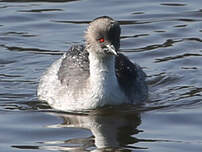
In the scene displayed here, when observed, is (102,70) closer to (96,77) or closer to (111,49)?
(96,77)

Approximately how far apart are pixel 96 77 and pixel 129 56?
3.58 meters

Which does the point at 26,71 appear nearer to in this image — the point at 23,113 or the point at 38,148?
the point at 23,113

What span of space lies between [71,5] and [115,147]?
8.92 meters

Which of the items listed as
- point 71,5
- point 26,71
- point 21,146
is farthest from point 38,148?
point 71,5

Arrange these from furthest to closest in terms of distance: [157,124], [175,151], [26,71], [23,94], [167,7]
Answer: [167,7] → [26,71] → [23,94] → [157,124] → [175,151]

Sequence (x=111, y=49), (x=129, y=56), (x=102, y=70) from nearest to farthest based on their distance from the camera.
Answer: (x=111, y=49) < (x=102, y=70) < (x=129, y=56)

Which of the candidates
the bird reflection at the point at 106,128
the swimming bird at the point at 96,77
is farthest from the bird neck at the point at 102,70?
the bird reflection at the point at 106,128

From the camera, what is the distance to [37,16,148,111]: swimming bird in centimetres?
1496

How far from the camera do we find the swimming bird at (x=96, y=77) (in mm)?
14961

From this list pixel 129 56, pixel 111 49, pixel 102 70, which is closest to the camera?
pixel 111 49

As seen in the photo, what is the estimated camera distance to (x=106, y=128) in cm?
1475

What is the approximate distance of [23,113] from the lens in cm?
1565

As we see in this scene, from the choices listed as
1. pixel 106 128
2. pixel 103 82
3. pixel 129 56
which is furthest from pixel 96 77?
pixel 129 56

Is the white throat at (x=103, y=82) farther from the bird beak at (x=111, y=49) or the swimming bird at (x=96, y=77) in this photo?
the bird beak at (x=111, y=49)
